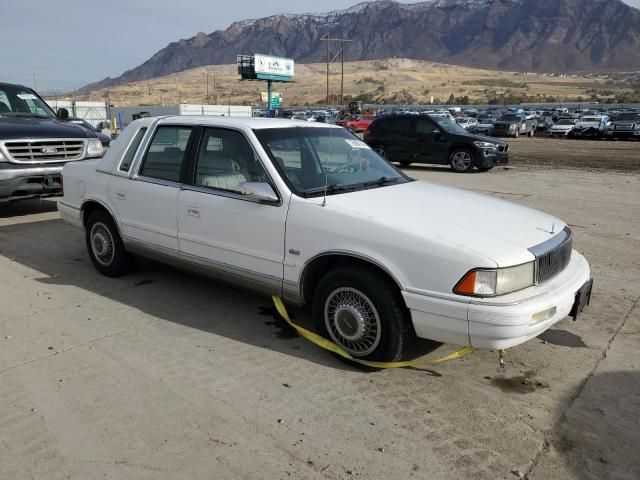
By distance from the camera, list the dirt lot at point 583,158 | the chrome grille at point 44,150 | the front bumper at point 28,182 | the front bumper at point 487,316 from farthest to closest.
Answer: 1. the dirt lot at point 583,158
2. the chrome grille at point 44,150
3. the front bumper at point 28,182
4. the front bumper at point 487,316

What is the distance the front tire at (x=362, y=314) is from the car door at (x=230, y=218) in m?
0.43

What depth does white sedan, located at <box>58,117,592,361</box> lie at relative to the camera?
3377mm

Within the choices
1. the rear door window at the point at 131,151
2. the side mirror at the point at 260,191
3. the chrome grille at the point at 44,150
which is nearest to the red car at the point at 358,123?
the chrome grille at the point at 44,150

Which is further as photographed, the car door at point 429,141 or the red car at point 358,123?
the red car at point 358,123

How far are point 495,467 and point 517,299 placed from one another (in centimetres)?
96

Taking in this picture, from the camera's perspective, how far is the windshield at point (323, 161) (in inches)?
167

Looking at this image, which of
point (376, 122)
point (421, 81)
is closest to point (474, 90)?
point (421, 81)

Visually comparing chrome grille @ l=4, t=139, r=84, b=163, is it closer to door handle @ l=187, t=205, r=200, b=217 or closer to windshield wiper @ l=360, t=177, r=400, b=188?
door handle @ l=187, t=205, r=200, b=217

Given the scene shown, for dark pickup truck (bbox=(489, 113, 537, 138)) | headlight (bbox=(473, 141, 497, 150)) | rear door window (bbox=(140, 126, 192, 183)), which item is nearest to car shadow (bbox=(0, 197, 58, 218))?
rear door window (bbox=(140, 126, 192, 183))

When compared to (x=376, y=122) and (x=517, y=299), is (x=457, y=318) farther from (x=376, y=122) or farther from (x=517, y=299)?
(x=376, y=122)

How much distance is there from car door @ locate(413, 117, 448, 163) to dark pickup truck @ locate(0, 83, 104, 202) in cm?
988

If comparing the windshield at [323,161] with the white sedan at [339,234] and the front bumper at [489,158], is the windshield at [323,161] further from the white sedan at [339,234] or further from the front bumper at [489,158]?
the front bumper at [489,158]

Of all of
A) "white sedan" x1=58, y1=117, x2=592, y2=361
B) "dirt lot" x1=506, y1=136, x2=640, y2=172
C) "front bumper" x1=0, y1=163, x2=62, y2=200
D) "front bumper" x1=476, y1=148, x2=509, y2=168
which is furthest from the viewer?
"dirt lot" x1=506, y1=136, x2=640, y2=172

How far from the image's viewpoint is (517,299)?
3.34 metres
